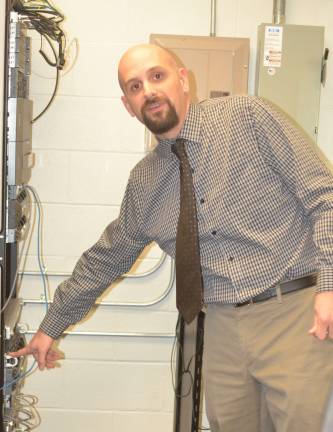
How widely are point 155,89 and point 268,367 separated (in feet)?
2.86

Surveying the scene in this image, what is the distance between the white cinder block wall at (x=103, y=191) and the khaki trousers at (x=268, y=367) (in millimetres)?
848

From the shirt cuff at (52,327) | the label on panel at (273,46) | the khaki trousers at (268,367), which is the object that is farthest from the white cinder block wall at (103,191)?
the khaki trousers at (268,367)

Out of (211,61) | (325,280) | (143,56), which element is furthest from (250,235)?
(211,61)

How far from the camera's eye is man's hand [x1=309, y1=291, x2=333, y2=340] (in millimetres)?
1429

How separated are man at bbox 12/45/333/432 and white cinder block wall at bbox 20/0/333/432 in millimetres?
694

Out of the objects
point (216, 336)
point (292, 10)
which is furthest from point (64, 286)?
point (292, 10)

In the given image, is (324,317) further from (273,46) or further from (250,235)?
(273,46)

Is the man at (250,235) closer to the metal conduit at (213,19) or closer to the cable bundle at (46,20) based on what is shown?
the cable bundle at (46,20)

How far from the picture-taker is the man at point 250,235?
5.24 feet

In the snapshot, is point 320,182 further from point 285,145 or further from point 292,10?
point 292,10

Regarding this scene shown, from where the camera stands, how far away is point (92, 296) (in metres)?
2.01

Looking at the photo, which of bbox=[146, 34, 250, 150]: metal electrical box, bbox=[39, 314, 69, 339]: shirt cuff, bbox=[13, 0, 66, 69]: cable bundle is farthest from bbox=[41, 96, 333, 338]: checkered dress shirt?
bbox=[13, 0, 66, 69]: cable bundle

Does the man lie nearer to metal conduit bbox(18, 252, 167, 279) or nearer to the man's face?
the man's face

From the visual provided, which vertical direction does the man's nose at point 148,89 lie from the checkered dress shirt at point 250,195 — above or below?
above
